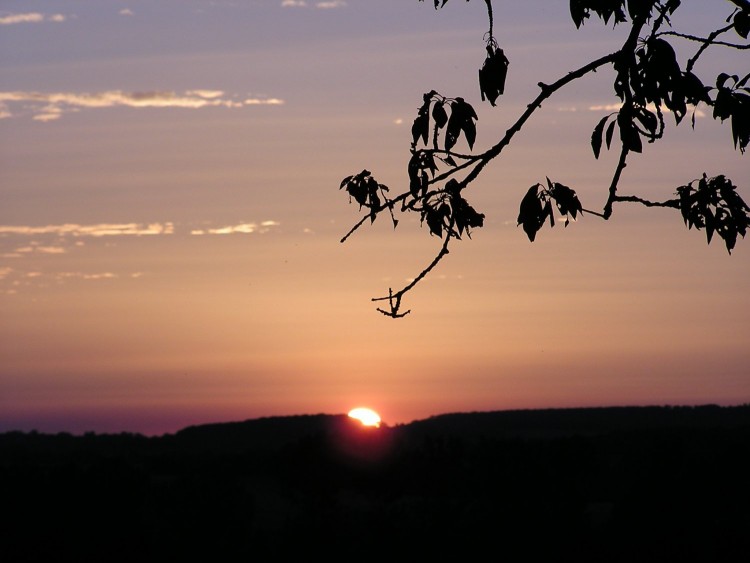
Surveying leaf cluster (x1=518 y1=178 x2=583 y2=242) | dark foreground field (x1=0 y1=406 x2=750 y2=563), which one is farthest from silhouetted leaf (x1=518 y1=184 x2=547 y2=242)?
dark foreground field (x1=0 y1=406 x2=750 y2=563)

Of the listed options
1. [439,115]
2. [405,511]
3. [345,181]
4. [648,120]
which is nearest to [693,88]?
[648,120]

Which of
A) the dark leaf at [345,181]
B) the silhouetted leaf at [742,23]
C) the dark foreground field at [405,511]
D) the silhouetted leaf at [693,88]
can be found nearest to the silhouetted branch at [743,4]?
the silhouetted leaf at [742,23]

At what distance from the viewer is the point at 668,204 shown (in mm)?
8203

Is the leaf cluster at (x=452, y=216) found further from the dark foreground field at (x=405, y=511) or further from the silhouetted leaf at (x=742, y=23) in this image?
the dark foreground field at (x=405, y=511)

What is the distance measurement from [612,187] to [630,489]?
57481mm

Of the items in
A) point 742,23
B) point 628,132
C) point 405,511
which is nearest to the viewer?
point 628,132

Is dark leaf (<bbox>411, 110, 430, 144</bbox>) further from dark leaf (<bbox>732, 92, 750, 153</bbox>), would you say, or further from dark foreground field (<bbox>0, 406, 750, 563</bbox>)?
dark foreground field (<bbox>0, 406, 750, 563</bbox>)

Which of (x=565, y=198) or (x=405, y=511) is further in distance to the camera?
(x=405, y=511)

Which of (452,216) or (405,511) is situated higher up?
(452,216)

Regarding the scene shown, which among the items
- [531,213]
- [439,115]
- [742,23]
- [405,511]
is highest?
[742,23]

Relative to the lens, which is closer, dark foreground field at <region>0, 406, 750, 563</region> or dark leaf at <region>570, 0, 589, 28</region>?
dark leaf at <region>570, 0, 589, 28</region>

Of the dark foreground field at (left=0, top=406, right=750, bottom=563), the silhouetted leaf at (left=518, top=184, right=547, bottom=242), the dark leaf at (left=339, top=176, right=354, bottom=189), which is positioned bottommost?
the dark foreground field at (left=0, top=406, right=750, bottom=563)

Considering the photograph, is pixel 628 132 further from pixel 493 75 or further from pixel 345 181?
pixel 345 181

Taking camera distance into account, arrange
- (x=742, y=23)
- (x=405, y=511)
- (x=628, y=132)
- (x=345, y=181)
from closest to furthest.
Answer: (x=628, y=132) < (x=742, y=23) < (x=345, y=181) < (x=405, y=511)
